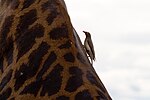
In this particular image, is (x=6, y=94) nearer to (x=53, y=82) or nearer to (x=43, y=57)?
(x=43, y=57)

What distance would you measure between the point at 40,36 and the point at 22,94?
0.82 meters

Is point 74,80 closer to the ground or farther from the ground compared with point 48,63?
closer to the ground

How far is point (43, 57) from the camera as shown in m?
6.35

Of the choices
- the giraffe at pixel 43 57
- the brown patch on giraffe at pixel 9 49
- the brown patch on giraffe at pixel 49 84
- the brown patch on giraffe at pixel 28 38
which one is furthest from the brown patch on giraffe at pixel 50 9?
the brown patch on giraffe at pixel 49 84

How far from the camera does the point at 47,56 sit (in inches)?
250

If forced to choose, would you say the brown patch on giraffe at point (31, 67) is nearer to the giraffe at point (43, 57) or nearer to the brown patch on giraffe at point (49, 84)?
the giraffe at point (43, 57)

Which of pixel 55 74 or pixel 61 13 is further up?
pixel 61 13

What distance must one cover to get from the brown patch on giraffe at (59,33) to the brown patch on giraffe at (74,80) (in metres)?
0.52

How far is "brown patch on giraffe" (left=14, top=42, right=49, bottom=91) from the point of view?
6301 millimetres

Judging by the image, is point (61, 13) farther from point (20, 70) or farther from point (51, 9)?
point (20, 70)

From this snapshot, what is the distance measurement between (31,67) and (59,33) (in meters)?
0.50

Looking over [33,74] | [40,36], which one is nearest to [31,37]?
[40,36]

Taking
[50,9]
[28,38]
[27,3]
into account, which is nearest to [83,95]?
[28,38]

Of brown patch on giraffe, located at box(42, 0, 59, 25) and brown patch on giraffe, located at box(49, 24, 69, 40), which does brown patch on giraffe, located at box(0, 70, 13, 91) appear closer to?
brown patch on giraffe, located at box(49, 24, 69, 40)
